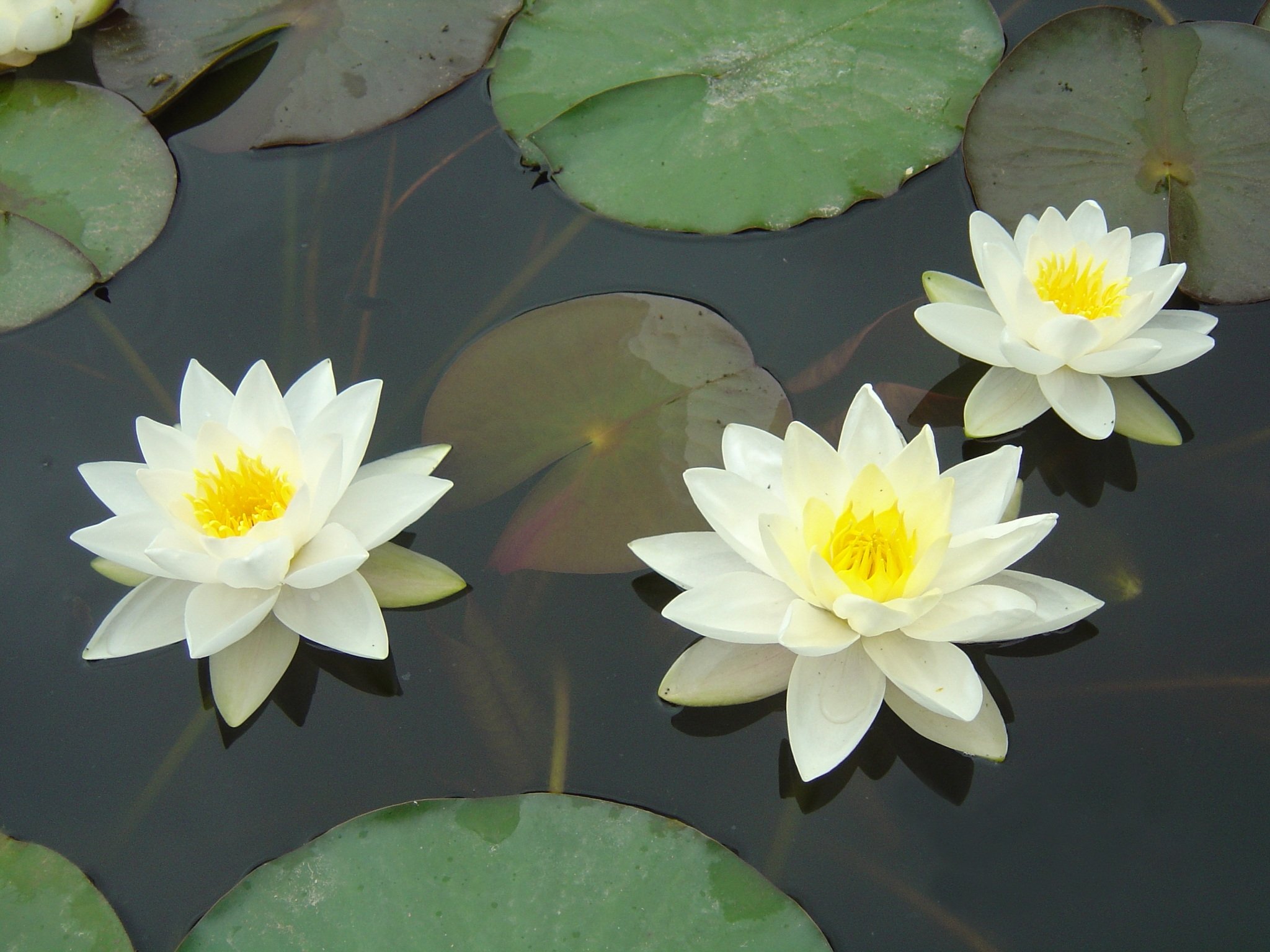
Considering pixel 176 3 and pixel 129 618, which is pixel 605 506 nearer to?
pixel 129 618

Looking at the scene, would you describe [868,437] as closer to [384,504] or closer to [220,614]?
[384,504]

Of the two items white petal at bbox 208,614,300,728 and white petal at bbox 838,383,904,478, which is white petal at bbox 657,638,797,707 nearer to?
white petal at bbox 838,383,904,478

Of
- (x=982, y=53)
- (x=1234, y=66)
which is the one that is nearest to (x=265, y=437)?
(x=982, y=53)

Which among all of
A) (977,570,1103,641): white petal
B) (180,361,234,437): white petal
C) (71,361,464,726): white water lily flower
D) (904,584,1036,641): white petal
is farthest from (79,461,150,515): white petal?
(977,570,1103,641): white petal

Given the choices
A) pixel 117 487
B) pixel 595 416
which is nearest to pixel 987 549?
pixel 595 416

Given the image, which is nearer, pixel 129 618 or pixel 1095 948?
pixel 1095 948

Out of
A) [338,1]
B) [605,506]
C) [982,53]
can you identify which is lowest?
[605,506]
